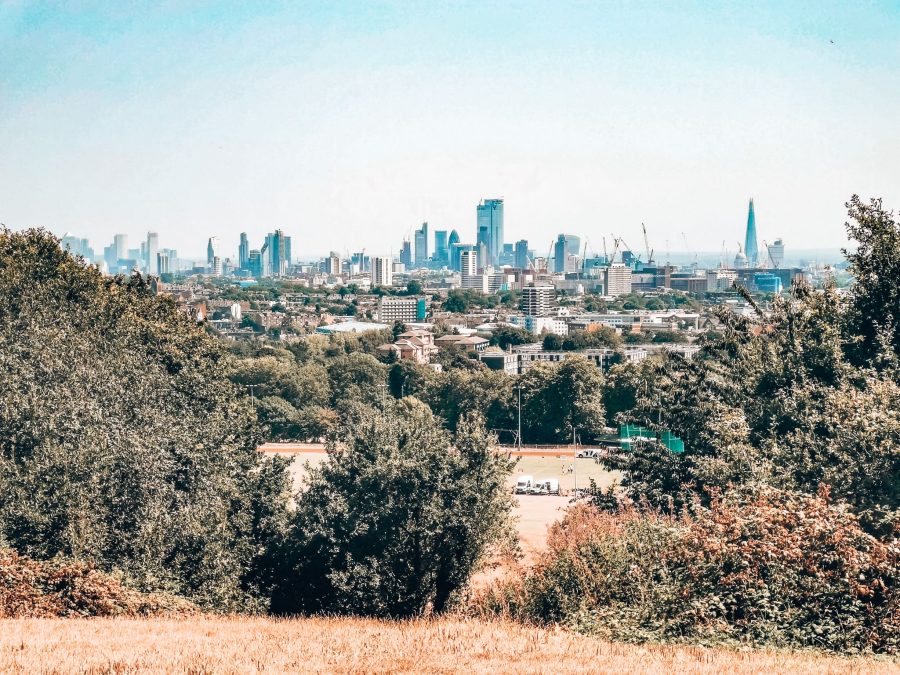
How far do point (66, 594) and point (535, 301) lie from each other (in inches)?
4144

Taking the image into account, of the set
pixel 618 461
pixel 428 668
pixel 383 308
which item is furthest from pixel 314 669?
pixel 383 308

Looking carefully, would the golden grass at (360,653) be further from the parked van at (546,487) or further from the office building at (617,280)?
the office building at (617,280)

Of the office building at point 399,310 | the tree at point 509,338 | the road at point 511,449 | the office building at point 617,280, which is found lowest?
the road at point 511,449

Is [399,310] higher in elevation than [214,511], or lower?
lower

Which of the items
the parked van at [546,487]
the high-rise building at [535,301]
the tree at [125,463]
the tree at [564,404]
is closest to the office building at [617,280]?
the high-rise building at [535,301]

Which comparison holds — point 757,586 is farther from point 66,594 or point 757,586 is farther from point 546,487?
point 546,487

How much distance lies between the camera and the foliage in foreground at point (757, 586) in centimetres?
787

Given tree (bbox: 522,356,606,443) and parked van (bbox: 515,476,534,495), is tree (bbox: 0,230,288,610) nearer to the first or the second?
parked van (bbox: 515,476,534,495)

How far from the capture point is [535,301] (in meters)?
114

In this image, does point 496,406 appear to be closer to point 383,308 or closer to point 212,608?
point 212,608

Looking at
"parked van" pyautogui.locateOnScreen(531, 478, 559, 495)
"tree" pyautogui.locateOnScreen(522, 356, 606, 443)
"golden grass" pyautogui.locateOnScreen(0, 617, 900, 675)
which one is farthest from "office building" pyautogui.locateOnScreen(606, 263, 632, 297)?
"golden grass" pyautogui.locateOnScreen(0, 617, 900, 675)

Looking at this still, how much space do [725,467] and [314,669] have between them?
7089 mm

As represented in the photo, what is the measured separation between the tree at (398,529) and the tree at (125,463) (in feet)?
2.40

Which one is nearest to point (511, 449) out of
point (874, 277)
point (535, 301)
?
point (874, 277)
